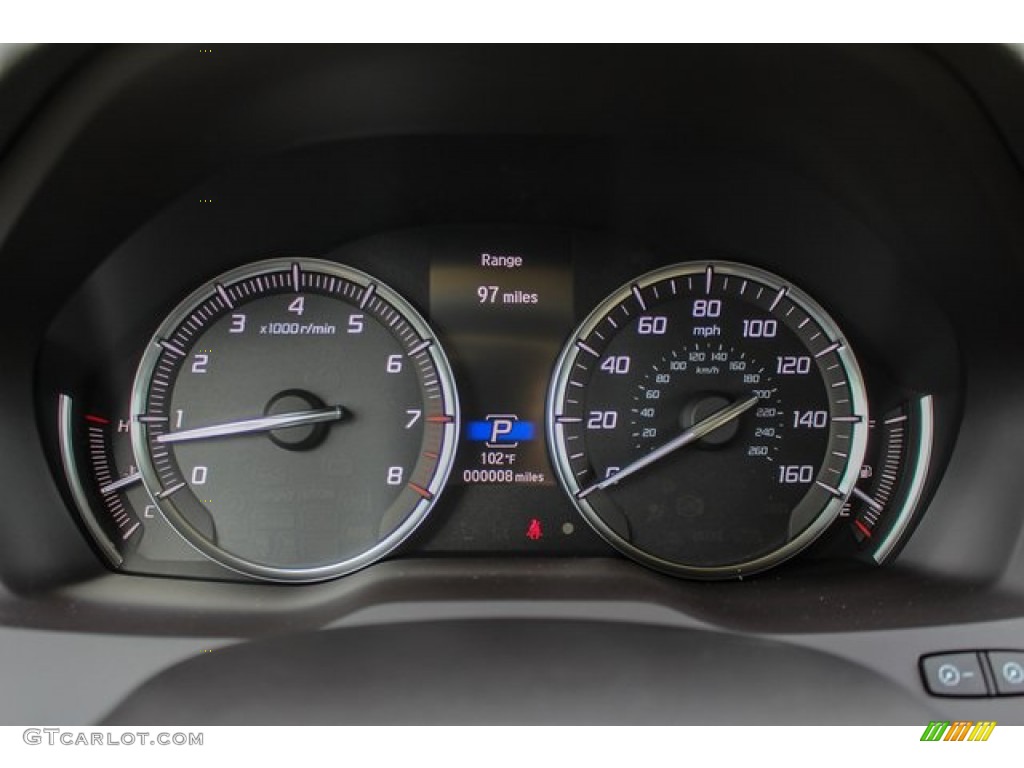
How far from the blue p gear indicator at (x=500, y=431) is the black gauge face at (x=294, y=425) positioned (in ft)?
0.27

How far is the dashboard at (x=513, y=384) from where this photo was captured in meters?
2.16

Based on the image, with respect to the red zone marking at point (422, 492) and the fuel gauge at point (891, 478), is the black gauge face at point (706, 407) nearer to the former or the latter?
the fuel gauge at point (891, 478)

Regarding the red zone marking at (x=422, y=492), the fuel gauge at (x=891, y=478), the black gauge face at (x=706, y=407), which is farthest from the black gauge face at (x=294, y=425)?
the fuel gauge at (x=891, y=478)

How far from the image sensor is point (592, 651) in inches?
90.0

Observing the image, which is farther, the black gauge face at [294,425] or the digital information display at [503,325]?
the digital information display at [503,325]

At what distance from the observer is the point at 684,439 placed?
272 cm

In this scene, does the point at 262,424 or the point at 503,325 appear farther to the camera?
the point at 503,325

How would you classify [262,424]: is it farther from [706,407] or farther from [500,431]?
[706,407]
